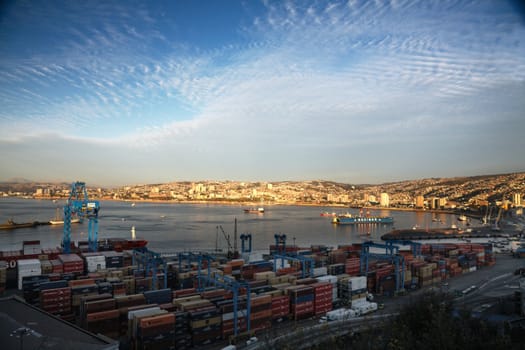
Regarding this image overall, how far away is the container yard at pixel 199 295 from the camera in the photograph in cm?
587

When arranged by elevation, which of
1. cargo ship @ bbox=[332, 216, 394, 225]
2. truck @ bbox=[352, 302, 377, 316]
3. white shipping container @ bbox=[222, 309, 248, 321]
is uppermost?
white shipping container @ bbox=[222, 309, 248, 321]

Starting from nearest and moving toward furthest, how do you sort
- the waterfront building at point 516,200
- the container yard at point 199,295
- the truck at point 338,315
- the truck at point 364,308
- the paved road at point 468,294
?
the container yard at point 199,295 < the paved road at point 468,294 < the truck at point 338,315 < the truck at point 364,308 < the waterfront building at point 516,200

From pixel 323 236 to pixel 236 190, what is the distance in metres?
69.1

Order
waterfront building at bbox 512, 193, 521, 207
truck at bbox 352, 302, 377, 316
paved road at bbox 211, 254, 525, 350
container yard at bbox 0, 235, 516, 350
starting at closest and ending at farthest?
container yard at bbox 0, 235, 516, 350
paved road at bbox 211, 254, 525, 350
truck at bbox 352, 302, 377, 316
waterfront building at bbox 512, 193, 521, 207

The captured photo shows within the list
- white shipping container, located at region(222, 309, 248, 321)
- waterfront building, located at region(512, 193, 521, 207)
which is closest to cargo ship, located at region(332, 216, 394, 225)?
white shipping container, located at region(222, 309, 248, 321)

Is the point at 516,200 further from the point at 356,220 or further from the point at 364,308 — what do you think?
the point at 364,308

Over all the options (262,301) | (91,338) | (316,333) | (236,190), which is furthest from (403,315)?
(236,190)

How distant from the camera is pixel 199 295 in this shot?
708 cm

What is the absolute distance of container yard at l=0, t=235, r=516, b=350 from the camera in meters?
5.87

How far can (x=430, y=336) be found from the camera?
3.03 metres

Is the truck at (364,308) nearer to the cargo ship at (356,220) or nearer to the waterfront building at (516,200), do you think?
the cargo ship at (356,220)

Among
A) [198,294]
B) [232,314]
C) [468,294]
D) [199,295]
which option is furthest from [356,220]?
[232,314]

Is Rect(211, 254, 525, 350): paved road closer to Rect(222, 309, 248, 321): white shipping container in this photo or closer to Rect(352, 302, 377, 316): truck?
Rect(352, 302, 377, 316): truck

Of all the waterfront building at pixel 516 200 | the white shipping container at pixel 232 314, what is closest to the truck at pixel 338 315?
the white shipping container at pixel 232 314
